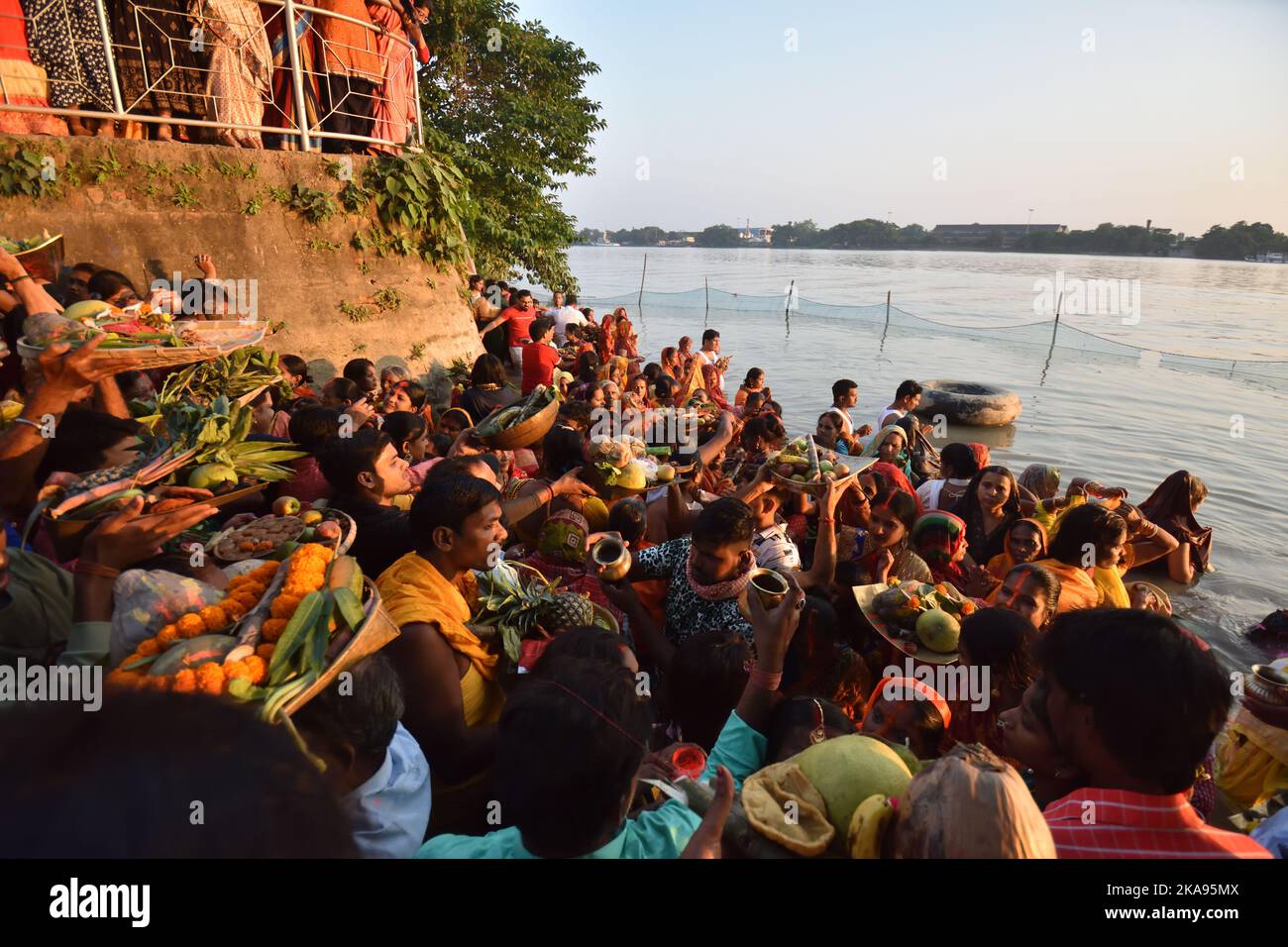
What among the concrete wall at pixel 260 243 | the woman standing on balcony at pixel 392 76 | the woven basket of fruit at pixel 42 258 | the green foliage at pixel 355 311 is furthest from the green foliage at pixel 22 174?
the woman standing on balcony at pixel 392 76

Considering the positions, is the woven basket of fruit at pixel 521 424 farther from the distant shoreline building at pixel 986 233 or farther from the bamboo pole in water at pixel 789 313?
the distant shoreline building at pixel 986 233

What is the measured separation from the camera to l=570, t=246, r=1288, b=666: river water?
864cm

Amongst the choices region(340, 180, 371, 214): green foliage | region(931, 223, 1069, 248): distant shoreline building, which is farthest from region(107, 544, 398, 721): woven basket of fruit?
region(931, 223, 1069, 248): distant shoreline building

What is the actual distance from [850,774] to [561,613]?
147cm

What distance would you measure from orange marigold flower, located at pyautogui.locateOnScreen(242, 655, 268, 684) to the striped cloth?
6.93ft

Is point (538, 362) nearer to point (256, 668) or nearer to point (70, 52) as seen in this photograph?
point (70, 52)

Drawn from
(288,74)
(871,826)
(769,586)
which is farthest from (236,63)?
(871,826)

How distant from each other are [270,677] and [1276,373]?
24.1 metres

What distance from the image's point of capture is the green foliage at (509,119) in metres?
16.0

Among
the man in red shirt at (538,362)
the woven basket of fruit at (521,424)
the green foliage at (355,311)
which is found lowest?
the woven basket of fruit at (521,424)

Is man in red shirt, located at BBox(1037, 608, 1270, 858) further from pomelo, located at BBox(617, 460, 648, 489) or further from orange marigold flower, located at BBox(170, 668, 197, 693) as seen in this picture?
pomelo, located at BBox(617, 460, 648, 489)

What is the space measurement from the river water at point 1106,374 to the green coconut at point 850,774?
654 centimetres

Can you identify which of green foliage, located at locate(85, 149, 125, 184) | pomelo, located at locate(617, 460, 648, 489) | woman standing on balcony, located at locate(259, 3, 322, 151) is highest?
woman standing on balcony, located at locate(259, 3, 322, 151)

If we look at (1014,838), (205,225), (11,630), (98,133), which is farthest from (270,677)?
(98,133)
